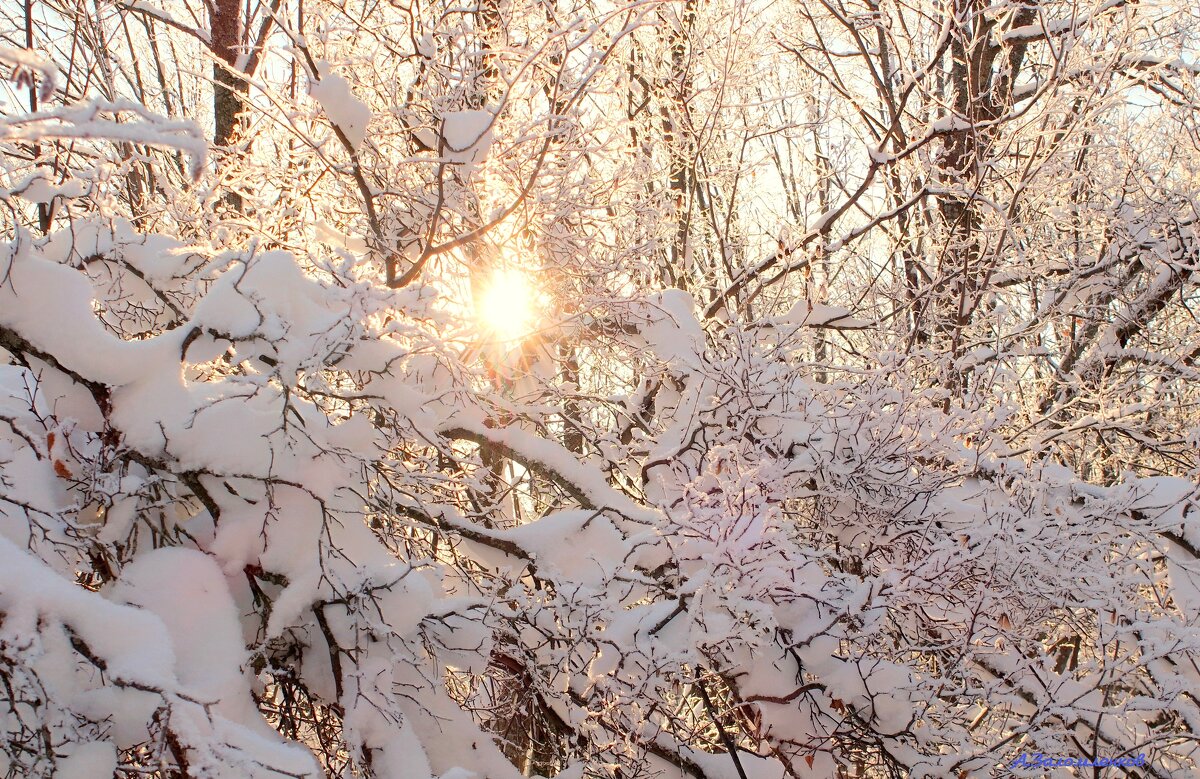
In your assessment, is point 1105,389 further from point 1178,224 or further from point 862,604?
point 862,604

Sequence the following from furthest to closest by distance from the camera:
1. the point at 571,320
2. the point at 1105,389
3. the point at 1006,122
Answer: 1. the point at 1006,122
2. the point at 1105,389
3. the point at 571,320

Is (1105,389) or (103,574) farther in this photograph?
(1105,389)

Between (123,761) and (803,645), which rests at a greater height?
(803,645)

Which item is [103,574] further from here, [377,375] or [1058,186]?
[1058,186]

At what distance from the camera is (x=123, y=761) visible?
64.2 inches

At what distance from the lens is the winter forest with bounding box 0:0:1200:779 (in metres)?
1.78

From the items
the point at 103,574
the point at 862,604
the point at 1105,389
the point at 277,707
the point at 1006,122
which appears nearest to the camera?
the point at 103,574

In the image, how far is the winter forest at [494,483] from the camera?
1782 mm

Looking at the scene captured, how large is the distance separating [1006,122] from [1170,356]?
2.09m

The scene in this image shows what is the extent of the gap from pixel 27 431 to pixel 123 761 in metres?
0.69

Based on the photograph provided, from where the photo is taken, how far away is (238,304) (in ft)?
6.48

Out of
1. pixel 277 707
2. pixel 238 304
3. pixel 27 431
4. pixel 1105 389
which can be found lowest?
pixel 277 707

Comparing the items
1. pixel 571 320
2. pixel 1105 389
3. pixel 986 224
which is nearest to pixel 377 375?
pixel 571 320

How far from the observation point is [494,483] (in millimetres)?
4641
